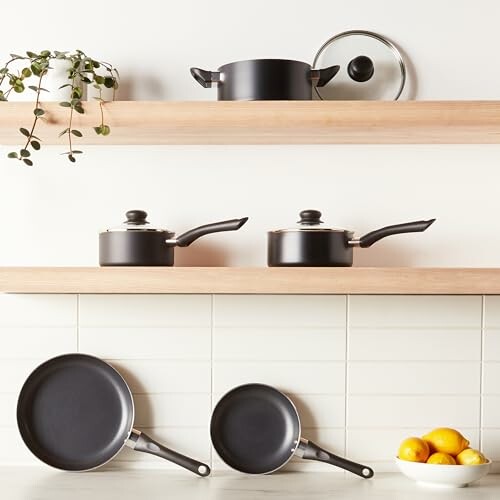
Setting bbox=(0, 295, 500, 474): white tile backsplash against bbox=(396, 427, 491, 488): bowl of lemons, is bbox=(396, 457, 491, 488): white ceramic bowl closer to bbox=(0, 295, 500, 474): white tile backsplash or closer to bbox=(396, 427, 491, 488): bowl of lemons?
bbox=(396, 427, 491, 488): bowl of lemons

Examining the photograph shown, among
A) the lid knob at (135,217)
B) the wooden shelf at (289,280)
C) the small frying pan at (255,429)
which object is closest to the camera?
the wooden shelf at (289,280)

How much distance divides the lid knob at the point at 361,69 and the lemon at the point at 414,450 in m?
0.86

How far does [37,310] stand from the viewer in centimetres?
202

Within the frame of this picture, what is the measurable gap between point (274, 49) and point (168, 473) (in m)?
1.06

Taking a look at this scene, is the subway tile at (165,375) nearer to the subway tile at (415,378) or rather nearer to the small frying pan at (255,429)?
the small frying pan at (255,429)

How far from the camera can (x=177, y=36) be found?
203 cm

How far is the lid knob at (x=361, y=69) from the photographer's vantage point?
196cm

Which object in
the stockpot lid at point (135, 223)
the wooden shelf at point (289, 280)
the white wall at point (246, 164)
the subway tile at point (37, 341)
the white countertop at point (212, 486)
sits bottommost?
the white countertop at point (212, 486)

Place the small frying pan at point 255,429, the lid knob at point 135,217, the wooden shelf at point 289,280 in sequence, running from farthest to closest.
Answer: the small frying pan at point 255,429 < the lid knob at point 135,217 < the wooden shelf at point 289,280

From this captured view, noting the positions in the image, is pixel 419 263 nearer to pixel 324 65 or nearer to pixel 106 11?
pixel 324 65

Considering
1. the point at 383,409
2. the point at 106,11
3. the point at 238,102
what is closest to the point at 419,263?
the point at 383,409

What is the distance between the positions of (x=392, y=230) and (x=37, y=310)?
0.89 m

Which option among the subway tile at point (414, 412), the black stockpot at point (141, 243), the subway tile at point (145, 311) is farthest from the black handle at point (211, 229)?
the subway tile at point (414, 412)

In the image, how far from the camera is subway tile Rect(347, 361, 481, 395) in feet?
6.53
